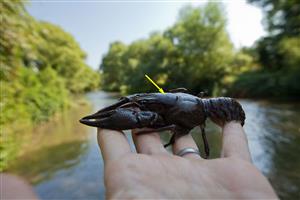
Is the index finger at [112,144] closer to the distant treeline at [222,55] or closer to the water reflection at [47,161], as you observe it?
the water reflection at [47,161]

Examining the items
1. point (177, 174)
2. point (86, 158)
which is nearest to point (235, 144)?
point (177, 174)

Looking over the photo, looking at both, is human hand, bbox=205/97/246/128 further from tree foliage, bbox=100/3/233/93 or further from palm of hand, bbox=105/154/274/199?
tree foliage, bbox=100/3/233/93

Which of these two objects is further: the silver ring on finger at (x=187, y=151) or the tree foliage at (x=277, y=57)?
the tree foliage at (x=277, y=57)

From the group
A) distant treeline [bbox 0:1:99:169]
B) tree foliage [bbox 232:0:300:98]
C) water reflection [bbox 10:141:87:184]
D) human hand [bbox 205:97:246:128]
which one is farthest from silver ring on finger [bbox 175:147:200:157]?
tree foliage [bbox 232:0:300:98]

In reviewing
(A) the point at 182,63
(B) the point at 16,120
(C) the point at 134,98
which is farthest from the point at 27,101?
(A) the point at 182,63

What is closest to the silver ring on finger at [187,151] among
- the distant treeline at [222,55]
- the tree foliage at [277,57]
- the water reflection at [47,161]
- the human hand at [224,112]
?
the human hand at [224,112]
